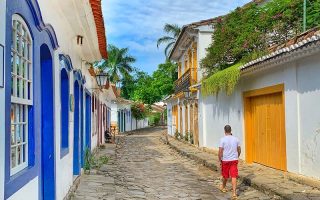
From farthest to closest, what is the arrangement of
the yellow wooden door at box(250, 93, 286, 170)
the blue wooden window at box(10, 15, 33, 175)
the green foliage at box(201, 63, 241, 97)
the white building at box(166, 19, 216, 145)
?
the white building at box(166, 19, 216, 145) → the green foliage at box(201, 63, 241, 97) → the yellow wooden door at box(250, 93, 286, 170) → the blue wooden window at box(10, 15, 33, 175)

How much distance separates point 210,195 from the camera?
9445mm

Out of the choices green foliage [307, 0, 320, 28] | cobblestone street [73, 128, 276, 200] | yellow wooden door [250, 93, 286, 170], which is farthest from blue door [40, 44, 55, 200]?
green foliage [307, 0, 320, 28]

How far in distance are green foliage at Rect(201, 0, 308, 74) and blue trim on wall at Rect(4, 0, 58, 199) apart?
8.83m

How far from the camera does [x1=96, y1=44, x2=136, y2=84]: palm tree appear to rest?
53.4 metres

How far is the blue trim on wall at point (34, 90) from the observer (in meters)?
3.81

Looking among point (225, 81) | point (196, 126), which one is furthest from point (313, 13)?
point (196, 126)

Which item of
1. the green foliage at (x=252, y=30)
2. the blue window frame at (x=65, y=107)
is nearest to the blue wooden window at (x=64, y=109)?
the blue window frame at (x=65, y=107)

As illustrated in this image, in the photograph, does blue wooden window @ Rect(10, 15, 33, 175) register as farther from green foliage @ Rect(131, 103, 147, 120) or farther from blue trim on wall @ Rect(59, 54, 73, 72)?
green foliage @ Rect(131, 103, 147, 120)

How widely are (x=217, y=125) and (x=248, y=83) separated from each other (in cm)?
442

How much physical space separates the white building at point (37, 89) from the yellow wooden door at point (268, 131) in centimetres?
532

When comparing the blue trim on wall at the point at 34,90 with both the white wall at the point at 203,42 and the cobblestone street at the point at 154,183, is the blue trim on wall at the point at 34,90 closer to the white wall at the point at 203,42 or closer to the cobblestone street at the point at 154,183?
the cobblestone street at the point at 154,183

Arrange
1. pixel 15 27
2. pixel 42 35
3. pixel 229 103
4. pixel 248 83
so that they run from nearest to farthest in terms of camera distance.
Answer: pixel 15 27, pixel 42 35, pixel 248 83, pixel 229 103

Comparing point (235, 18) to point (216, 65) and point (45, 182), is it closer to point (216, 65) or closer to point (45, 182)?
point (216, 65)

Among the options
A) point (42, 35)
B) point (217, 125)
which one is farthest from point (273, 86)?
point (42, 35)
